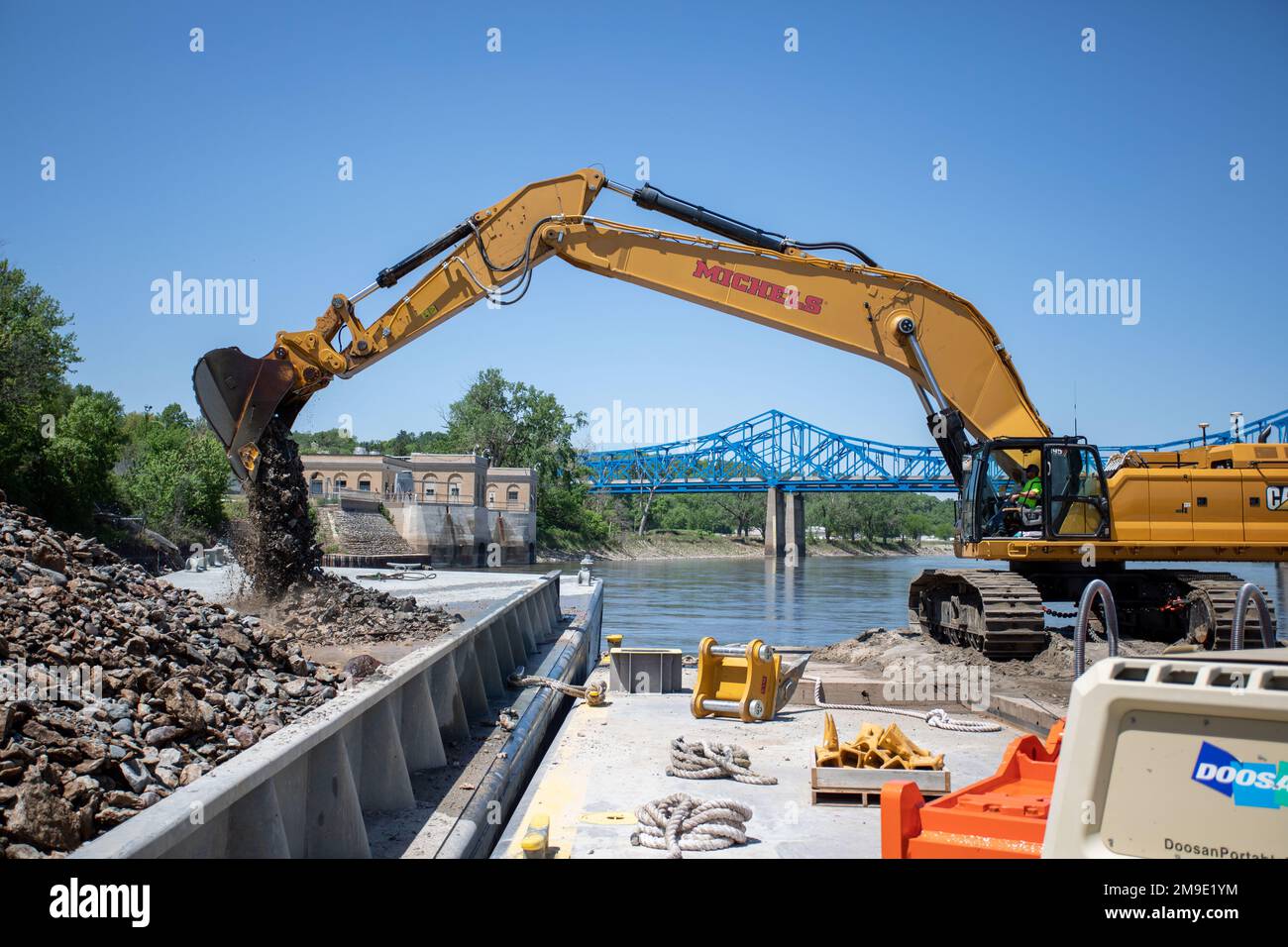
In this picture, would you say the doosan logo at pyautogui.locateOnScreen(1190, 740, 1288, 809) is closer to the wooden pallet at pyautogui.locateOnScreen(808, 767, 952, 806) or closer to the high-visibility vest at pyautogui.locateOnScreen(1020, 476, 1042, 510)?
the wooden pallet at pyautogui.locateOnScreen(808, 767, 952, 806)

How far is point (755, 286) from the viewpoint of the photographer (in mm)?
12875

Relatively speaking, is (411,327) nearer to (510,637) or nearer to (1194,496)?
(510,637)

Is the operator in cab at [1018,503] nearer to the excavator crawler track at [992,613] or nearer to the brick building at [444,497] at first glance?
the excavator crawler track at [992,613]

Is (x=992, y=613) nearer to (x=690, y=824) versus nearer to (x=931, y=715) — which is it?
(x=931, y=715)

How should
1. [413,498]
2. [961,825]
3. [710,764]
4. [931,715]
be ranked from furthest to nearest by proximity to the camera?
1. [413,498]
2. [931,715]
3. [710,764]
4. [961,825]

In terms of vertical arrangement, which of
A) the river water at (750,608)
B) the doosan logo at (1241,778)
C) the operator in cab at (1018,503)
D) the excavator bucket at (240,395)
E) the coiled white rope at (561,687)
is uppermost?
the excavator bucket at (240,395)

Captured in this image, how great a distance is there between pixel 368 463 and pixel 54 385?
3494 cm

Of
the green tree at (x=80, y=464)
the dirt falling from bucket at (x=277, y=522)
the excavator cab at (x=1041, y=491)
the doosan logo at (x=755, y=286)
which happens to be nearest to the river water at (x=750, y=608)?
the excavator cab at (x=1041, y=491)

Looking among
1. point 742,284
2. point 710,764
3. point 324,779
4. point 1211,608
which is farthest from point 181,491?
point 324,779

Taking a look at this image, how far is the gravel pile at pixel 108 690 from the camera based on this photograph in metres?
4.12

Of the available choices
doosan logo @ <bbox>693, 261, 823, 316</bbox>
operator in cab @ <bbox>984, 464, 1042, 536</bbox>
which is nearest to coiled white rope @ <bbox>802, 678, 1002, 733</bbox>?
operator in cab @ <bbox>984, 464, 1042, 536</bbox>

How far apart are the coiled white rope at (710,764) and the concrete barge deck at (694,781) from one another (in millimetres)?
60

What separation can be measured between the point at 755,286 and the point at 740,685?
5.19 metres
